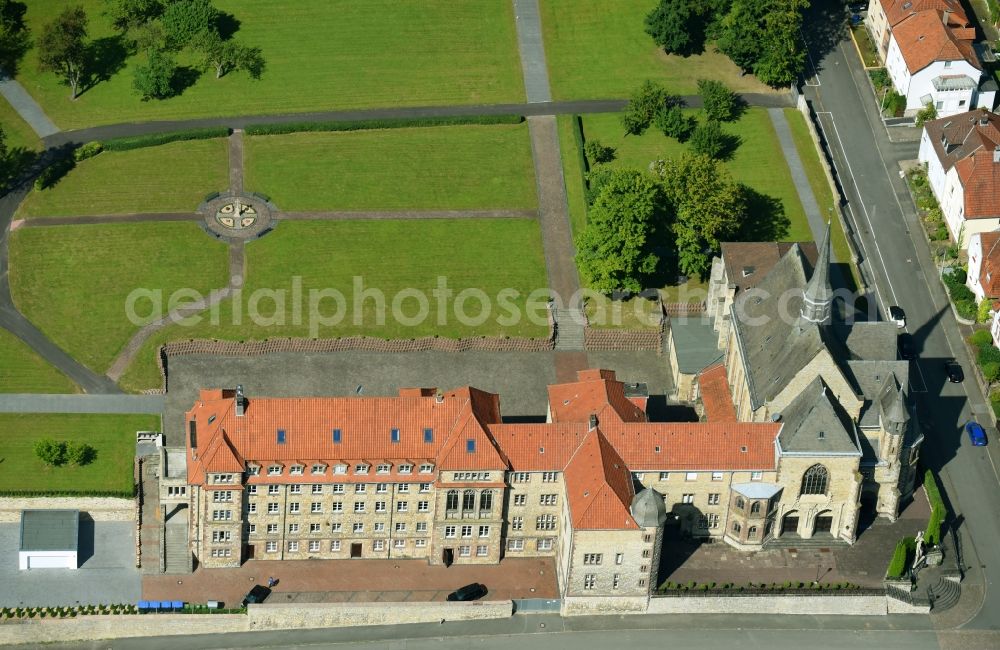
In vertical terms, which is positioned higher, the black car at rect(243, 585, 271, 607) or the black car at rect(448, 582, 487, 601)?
the black car at rect(243, 585, 271, 607)

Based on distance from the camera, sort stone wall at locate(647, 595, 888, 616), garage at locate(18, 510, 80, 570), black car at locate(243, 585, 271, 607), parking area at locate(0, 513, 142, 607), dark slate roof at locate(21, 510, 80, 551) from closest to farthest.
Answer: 1. black car at locate(243, 585, 271, 607)
2. stone wall at locate(647, 595, 888, 616)
3. parking area at locate(0, 513, 142, 607)
4. garage at locate(18, 510, 80, 570)
5. dark slate roof at locate(21, 510, 80, 551)

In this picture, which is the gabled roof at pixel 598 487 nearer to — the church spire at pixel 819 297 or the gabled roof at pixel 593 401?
the gabled roof at pixel 593 401

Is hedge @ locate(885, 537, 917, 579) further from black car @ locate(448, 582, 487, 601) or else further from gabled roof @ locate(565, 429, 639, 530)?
black car @ locate(448, 582, 487, 601)

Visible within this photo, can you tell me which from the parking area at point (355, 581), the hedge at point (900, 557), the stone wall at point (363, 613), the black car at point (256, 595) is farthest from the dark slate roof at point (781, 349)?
the black car at point (256, 595)

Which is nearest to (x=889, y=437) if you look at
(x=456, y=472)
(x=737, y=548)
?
(x=737, y=548)

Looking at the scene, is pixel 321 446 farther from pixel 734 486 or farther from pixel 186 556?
pixel 734 486

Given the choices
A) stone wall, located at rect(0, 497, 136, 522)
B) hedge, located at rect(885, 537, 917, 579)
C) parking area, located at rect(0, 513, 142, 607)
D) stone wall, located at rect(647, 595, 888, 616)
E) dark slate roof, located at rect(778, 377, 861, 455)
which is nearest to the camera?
stone wall, located at rect(647, 595, 888, 616)

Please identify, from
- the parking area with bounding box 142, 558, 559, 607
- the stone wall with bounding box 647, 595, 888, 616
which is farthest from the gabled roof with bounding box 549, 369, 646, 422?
the stone wall with bounding box 647, 595, 888, 616
